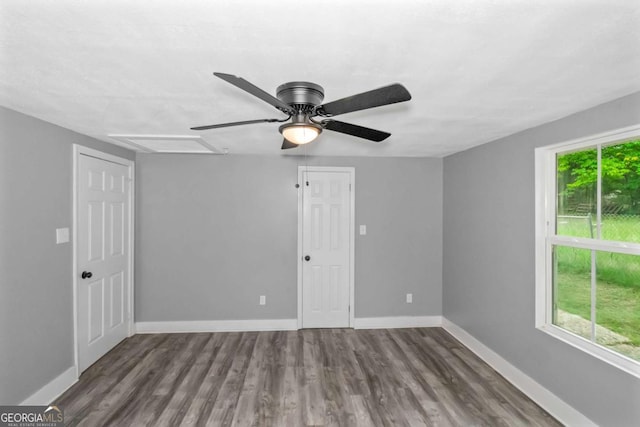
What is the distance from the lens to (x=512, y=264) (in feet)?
A: 9.87

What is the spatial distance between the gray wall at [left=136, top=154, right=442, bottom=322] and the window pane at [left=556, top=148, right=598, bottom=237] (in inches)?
71.8

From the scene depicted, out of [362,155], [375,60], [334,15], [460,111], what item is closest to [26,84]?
[334,15]

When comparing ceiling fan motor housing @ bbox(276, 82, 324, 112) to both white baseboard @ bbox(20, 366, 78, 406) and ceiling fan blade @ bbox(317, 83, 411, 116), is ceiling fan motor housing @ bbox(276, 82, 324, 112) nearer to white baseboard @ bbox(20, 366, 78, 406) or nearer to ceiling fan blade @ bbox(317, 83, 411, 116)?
ceiling fan blade @ bbox(317, 83, 411, 116)

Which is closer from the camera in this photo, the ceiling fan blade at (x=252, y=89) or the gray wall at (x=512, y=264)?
the ceiling fan blade at (x=252, y=89)

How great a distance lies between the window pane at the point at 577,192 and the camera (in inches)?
91.2

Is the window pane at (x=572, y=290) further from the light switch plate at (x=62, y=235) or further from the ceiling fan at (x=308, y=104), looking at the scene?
the light switch plate at (x=62, y=235)

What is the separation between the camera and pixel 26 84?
5.93 feet

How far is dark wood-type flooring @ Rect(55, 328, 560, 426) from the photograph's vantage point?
2434 mm

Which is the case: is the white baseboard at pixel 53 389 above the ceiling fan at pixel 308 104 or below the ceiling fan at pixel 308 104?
below

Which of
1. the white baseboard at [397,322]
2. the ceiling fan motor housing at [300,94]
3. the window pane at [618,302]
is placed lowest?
the white baseboard at [397,322]

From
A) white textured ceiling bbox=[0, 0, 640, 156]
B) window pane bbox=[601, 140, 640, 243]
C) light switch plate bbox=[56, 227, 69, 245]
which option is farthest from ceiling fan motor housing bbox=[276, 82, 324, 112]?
light switch plate bbox=[56, 227, 69, 245]

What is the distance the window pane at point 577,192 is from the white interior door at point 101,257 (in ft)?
13.8

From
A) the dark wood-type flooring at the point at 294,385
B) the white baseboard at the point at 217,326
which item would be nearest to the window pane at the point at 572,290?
the dark wood-type flooring at the point at 294,385

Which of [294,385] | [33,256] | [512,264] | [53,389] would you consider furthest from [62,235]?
[512,264]
